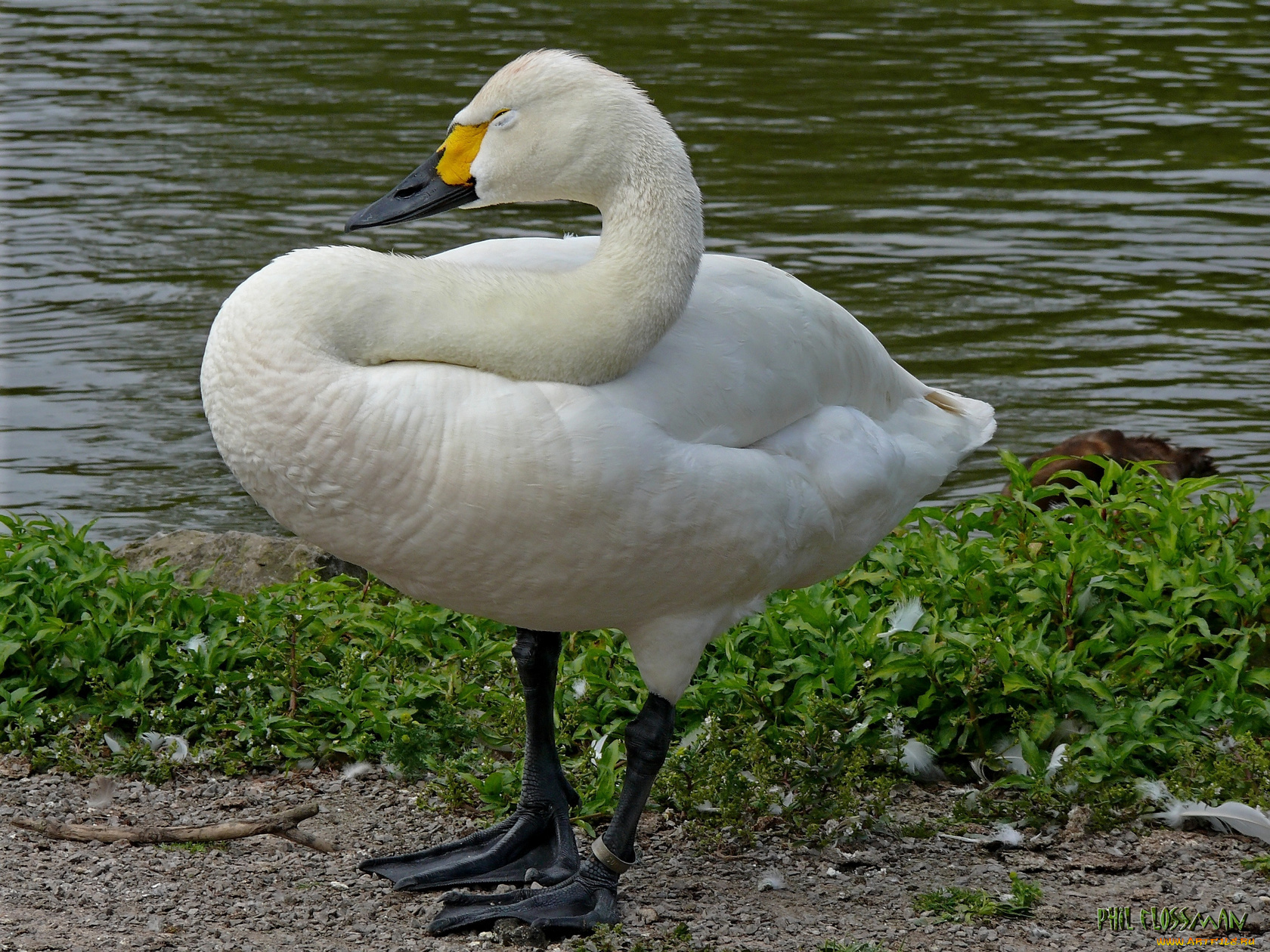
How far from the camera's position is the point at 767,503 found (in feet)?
10.7

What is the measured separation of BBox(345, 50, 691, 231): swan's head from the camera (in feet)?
10.4

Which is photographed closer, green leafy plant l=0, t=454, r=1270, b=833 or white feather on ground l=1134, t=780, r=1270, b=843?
white feather on ground l=1134, t=780, r=1270, b=843

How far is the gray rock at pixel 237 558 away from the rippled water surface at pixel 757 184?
3.81ft

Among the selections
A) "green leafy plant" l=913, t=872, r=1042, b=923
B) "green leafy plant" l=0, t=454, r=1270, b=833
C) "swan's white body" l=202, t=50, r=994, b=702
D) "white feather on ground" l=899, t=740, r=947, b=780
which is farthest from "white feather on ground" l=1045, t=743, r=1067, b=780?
"swan's white body" l=202, t=50, r=994, b=702

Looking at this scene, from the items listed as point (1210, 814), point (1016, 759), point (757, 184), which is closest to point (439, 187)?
point (1016, 759)

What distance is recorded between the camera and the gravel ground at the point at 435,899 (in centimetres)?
330

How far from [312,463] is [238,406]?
19 centimetres

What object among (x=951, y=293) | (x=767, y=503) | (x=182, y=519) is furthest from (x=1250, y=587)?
(x=951, y=293)

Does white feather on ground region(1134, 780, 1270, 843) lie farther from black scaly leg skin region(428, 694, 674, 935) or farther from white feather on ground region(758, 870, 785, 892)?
black scaly leg skin region(428, 694, 674, 935)

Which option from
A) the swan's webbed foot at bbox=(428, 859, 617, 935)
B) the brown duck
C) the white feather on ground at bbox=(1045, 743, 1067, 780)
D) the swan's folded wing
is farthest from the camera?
the brown duck

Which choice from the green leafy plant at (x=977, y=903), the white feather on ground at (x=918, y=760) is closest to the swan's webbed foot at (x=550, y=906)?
the green leafy plant at (x=977, y=903)

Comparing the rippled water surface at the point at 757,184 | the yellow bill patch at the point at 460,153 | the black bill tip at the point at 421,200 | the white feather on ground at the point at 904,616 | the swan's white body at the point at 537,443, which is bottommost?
the rippled water surface at the point at 757,184

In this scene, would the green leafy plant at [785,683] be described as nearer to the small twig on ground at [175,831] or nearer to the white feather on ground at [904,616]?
the white feather on ground at [904,616]

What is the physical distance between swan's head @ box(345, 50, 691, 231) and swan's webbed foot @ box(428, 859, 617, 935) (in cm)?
142
